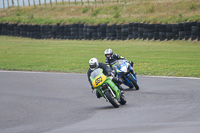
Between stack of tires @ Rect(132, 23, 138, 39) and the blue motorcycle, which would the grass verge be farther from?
the blue motorcycle

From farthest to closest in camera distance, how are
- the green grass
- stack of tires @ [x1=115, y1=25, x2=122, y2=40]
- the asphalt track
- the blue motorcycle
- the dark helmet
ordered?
stack of tires @ [x1=115, y1=25, x2=122, y2=40] < the green grass < the blue motorcycle < the dark helmet < the asphalt track

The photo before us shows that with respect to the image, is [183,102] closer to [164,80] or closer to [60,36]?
[164,80]

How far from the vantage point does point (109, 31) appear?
35.6 metres

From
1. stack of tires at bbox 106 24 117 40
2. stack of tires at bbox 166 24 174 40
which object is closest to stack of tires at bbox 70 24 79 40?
stack of tires at bbox 106 24 117 40

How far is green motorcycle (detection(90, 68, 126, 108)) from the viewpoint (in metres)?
9.46

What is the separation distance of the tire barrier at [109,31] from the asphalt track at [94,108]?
48.3 ft

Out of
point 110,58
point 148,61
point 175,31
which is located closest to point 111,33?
point 175,31

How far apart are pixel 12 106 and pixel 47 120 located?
2.16 metres

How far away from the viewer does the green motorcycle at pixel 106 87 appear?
31.1 feet

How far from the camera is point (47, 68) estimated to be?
65.1ft

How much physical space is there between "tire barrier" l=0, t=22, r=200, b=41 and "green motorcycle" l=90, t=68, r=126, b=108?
61.6 feet

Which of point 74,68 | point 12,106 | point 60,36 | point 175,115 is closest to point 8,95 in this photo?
point 12,106

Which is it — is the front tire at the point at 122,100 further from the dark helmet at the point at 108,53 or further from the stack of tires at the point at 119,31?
the stack of tires at the point at 119,31

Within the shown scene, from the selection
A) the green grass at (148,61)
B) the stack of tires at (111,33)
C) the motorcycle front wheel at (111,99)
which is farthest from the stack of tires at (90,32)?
the motorcycle front wheel at (111,99)
